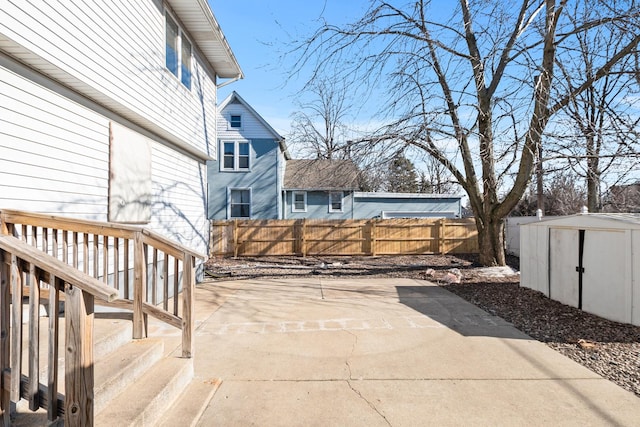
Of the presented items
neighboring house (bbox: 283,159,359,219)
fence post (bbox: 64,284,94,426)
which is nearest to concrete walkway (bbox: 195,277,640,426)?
fence post (bbox: 64,284,94,426)

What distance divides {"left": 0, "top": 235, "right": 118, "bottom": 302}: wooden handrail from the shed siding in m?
2.38

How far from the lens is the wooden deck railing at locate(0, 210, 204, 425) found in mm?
2008

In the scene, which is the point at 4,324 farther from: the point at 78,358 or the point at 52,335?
the point at 78,358

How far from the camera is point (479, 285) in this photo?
332 inches

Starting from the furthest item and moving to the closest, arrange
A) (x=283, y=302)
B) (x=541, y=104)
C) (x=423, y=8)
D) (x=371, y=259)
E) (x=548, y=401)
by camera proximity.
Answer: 1. (x=371, y=259)
2. (x=423, y=8)
3. (x=541, y=104)
4. (x=283, y=302)
5. (x=548, y=401)

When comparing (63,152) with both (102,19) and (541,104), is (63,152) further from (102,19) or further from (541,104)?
(541,104)

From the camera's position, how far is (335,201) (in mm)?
20641

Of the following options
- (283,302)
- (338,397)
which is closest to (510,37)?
(283,302)

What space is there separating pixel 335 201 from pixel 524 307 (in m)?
14.7

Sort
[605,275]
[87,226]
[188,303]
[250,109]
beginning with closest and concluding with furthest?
[87,226], [188,303], [605,275], [250,109]

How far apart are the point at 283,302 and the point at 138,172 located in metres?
3.44

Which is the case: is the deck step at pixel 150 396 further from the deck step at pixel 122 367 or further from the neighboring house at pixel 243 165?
the neighboring house at pixel 243 165

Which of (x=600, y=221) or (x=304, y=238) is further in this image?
(x=304, y=238)

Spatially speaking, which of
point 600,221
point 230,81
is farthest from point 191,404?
point 230,81
